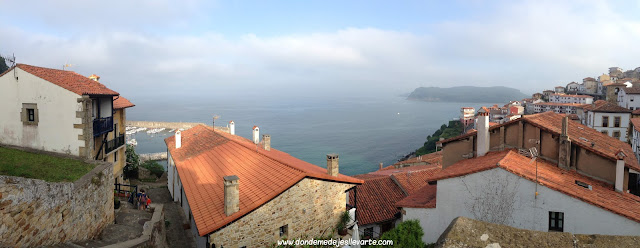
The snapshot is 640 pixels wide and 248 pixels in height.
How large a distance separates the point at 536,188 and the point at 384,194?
12.0 m

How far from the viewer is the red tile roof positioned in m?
12.5

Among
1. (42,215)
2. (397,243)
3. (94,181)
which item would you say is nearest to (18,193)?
(42,215)

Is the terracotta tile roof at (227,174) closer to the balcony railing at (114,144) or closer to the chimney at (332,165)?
the chimney at (332,165)

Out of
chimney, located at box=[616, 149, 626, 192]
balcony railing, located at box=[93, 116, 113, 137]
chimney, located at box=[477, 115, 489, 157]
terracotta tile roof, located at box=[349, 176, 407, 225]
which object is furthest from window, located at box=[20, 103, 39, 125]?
chimney, located at box=[616, 149, 626, 192]

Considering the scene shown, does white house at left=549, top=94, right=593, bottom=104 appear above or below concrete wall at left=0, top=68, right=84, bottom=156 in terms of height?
above

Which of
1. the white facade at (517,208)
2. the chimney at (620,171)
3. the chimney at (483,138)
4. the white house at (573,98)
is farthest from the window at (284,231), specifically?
the white house at (573,98)

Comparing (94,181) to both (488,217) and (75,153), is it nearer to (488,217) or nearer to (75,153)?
(75,153)

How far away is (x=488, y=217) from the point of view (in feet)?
45.4

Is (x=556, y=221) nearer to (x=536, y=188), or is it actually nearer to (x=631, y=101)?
(x=536, y=188)

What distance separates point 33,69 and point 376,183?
20.2 metres

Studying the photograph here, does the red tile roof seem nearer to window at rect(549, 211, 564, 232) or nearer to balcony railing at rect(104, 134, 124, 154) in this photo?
window at rect(549, 211, 564, 232)

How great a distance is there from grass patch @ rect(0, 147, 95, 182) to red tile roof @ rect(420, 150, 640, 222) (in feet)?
46.2

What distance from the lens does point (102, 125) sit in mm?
20281

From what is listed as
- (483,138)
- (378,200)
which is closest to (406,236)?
(483,138)
